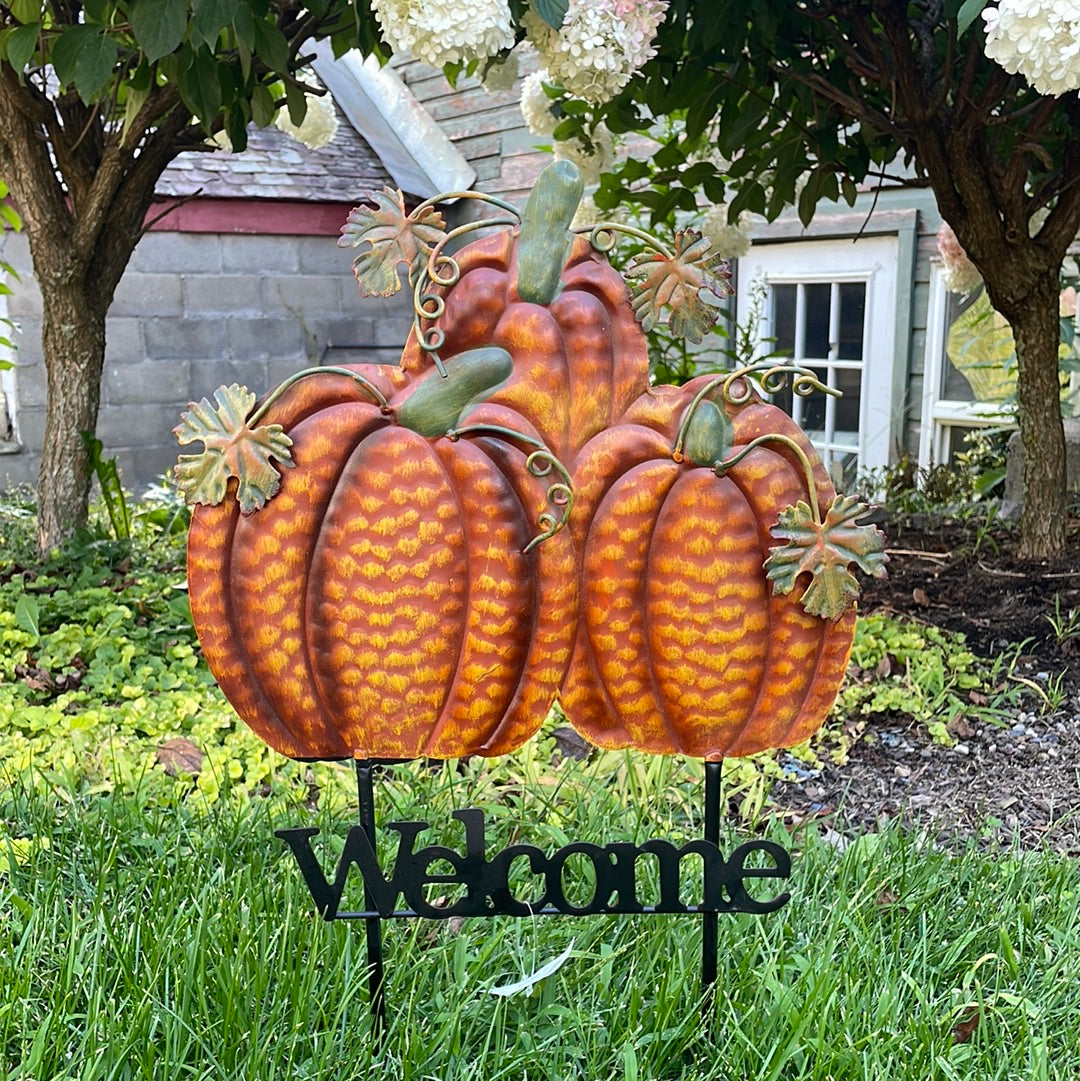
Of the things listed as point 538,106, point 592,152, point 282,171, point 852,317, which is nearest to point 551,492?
point 592,152

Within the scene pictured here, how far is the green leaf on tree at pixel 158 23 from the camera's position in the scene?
80.2 inches

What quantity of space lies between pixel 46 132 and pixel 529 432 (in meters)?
2.65

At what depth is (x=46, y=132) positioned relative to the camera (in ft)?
11.2

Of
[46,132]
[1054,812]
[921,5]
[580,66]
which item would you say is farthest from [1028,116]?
[46,132]

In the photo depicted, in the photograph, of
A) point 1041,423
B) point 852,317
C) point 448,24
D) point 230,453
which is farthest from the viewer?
point 852,317

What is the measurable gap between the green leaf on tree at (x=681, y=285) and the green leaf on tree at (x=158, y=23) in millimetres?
1075

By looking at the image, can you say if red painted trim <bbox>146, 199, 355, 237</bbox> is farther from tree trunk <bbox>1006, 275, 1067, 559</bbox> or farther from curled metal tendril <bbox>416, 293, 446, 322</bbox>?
curled metal tendril <bbox>416, 293, 446, 322</bbox>

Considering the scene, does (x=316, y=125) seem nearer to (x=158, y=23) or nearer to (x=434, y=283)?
(x=158, y=23)

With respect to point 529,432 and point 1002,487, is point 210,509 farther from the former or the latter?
point 1002,487

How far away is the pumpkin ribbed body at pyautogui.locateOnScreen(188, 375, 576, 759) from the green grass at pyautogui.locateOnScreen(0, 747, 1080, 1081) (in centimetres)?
35

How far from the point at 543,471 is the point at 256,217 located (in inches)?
203

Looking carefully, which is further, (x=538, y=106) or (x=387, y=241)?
(x=538, y=106)

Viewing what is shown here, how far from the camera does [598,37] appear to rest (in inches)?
83.8

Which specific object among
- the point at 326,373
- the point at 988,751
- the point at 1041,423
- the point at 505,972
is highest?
the point at 1041,423
